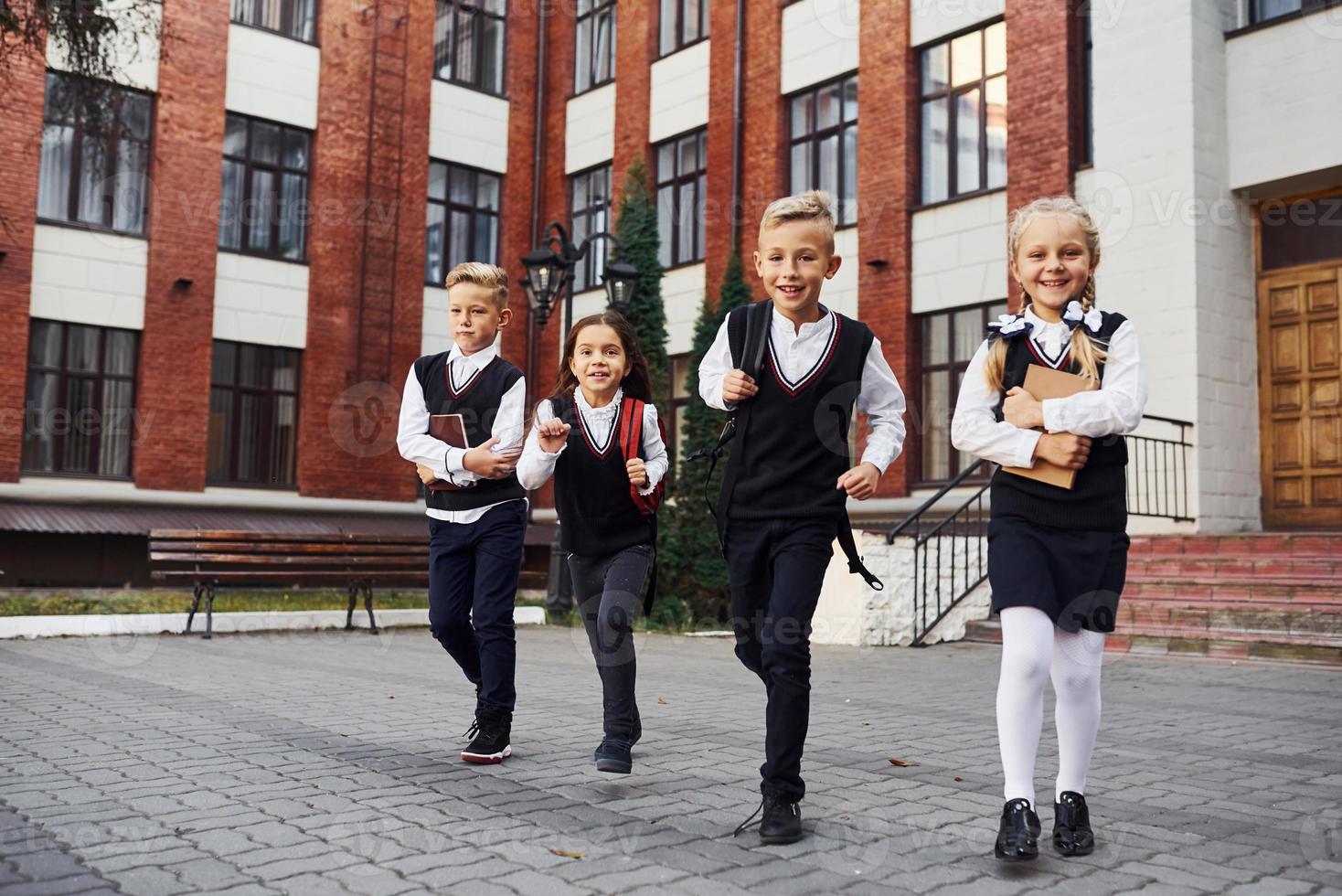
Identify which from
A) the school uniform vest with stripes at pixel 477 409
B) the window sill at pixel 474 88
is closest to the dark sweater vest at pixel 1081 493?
the school uniform vest with stripes at pixel 477 409

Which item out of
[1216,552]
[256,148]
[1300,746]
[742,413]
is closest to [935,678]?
[1300,746]

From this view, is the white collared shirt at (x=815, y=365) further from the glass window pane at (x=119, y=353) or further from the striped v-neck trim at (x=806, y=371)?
the glass window pane at (x=119, y=353)

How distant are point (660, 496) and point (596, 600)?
0.50 metres

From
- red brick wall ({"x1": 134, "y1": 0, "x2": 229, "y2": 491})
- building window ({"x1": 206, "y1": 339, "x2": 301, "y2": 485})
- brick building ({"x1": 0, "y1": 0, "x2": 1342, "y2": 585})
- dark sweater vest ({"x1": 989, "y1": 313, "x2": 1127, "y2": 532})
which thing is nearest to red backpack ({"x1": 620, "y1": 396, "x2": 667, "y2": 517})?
dark sweater vest ({"x1": 989, "y1": 313, "x2": 1127, "y2": 532})

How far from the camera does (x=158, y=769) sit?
4.74 metres

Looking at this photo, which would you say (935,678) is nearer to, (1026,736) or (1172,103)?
(1026,736)

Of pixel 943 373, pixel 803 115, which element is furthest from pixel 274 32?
pixel 943 373

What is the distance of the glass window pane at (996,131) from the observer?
1602 centimetres

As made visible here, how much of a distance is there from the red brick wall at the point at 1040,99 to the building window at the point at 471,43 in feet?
36.6

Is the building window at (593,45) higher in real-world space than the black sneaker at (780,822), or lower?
higher

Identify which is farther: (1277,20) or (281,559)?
(1277,20)

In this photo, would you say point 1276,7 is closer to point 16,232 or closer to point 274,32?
point 274,32

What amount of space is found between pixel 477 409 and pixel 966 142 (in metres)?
13.1

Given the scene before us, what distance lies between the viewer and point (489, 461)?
489 cm
